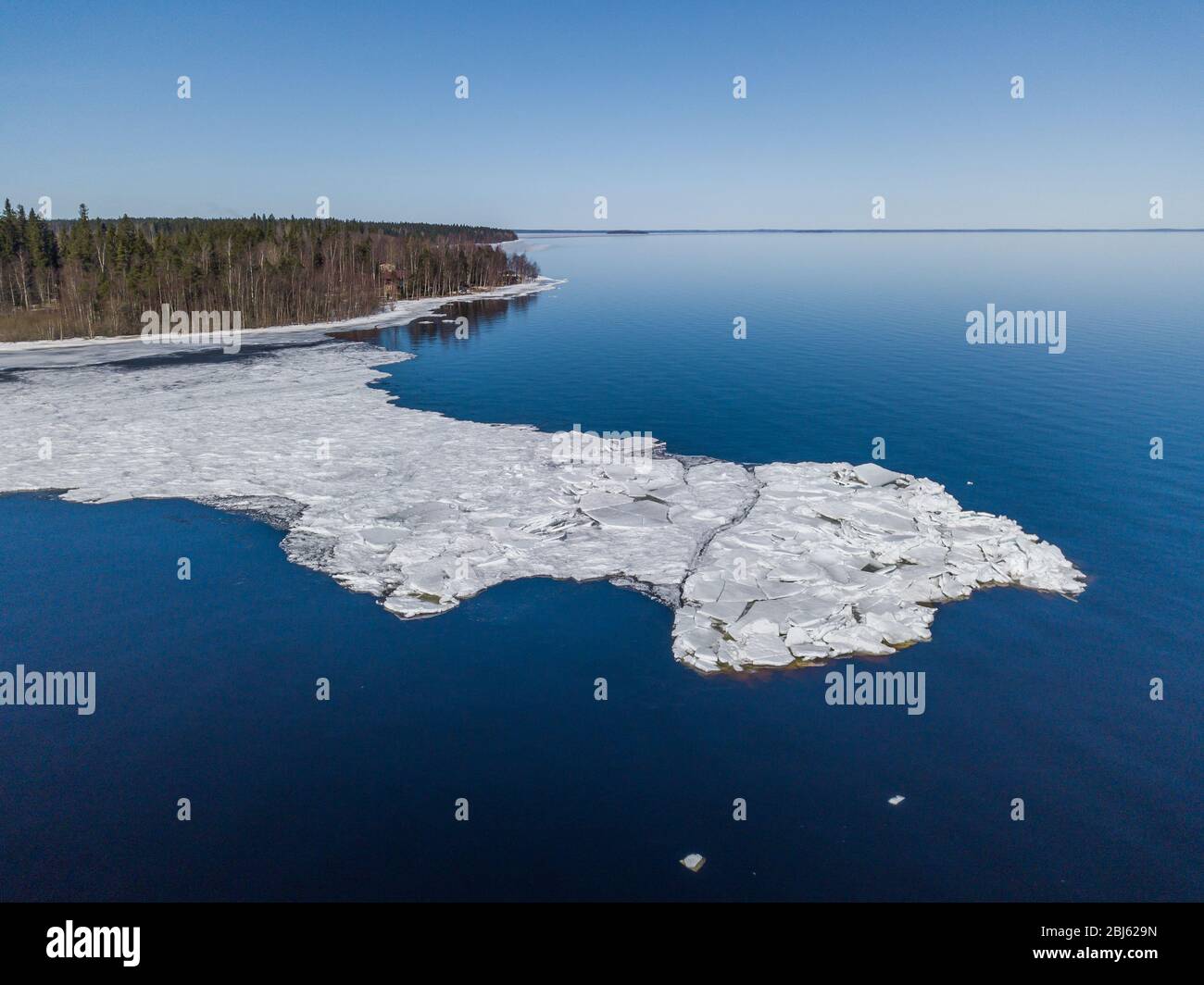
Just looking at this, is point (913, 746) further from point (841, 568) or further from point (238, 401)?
point (238, 401)

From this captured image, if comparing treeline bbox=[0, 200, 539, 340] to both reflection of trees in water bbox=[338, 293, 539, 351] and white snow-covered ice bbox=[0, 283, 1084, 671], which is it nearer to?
reflection of trees in water bbox=[338, 293, 539, 351]

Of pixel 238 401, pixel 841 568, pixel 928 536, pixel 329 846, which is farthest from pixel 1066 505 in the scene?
pixel 238 401

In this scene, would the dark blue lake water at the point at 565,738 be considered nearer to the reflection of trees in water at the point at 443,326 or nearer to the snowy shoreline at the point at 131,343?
the snowy shoreline at the point at 131,343

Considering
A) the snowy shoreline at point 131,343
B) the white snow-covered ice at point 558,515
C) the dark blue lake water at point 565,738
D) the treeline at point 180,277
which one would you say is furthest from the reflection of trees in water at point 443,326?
the dark blue lake water at point 565,738

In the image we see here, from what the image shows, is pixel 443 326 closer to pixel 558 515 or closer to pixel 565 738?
pixel 558 515

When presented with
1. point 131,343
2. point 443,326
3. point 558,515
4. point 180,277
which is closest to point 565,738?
point 558,515
